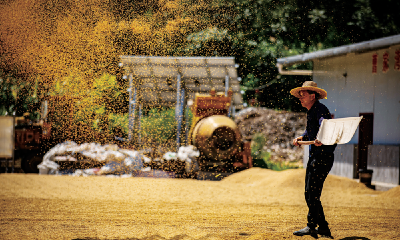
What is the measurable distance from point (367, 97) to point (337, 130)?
29.2ft

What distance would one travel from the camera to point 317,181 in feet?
16.7

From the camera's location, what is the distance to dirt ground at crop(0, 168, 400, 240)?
538 cm

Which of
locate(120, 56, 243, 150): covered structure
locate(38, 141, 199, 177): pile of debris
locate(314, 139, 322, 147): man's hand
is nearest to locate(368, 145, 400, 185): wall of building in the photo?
locate(38, 141, 199, 177): pile of debris

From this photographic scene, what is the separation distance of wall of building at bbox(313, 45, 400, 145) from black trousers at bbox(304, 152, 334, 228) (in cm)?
756

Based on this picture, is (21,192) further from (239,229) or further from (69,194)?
(239,229)

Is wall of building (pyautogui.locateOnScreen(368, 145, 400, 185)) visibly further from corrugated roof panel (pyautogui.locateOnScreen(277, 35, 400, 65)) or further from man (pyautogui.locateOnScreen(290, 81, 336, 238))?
man (pyautogui.locateOnScreen(290, 81, 336, 238))

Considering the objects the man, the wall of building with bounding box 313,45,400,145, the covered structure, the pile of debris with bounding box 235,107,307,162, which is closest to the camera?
the man

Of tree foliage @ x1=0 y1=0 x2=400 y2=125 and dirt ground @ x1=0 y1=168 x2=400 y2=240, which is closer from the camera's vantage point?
dirt ground @ x1=0 y1=168 x2=400 y2=240

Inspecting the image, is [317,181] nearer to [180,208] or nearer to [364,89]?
[180,208]

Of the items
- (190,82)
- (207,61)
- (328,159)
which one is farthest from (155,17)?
(328,159)

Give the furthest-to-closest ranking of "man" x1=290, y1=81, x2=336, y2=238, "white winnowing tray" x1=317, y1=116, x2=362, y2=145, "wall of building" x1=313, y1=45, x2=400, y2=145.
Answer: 1. "wall of building" x1=313, y1=45, x2=400, y2=145
2. "man" x1=290, y1=81, x2=336, y2=238
3. "white winnowing tray" x1=317, y1=116, x2=362, y2=145

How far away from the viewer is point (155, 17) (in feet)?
43.8

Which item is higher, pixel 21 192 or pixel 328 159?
pixel 328 159

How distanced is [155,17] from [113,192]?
6.37m
